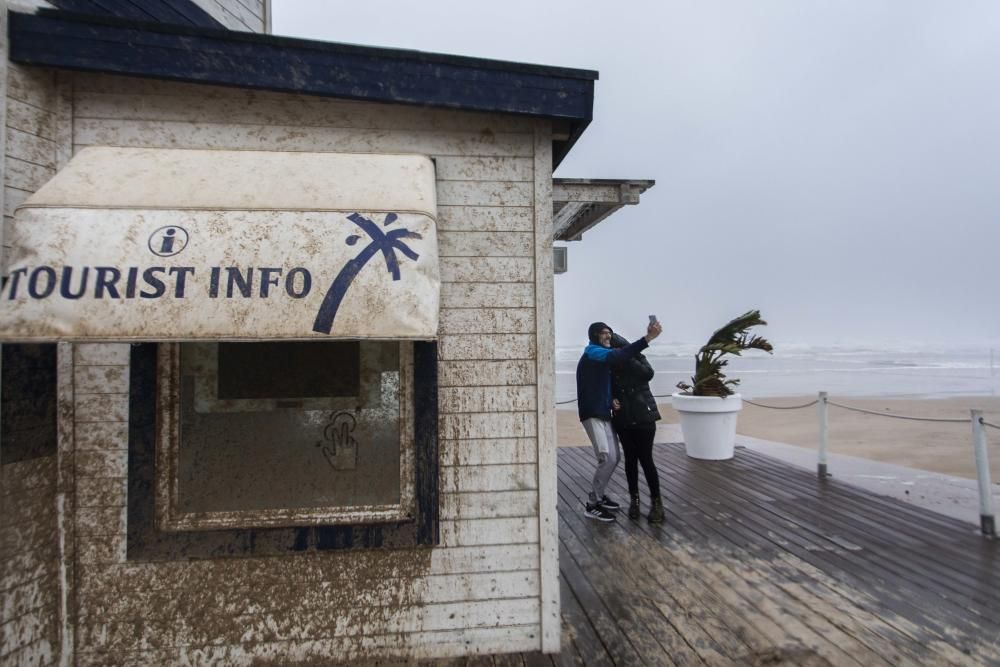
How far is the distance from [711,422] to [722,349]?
112 centimetres

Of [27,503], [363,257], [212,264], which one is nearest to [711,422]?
[363,257]

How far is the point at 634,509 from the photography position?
484cm

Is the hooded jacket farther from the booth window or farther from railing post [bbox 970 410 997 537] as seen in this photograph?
railing post [bbox 970 410 997 537]

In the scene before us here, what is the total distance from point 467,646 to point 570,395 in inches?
676

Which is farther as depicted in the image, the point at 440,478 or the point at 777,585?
the point at 777,585

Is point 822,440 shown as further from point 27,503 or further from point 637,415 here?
point 27,503

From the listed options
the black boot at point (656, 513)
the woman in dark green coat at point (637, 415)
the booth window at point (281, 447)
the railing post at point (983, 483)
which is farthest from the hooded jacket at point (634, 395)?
the railing post at point (983, 483)

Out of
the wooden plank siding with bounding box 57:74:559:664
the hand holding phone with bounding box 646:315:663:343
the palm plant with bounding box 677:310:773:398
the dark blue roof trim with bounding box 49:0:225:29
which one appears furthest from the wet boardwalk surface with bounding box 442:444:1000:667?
the dark blue roof trim with bounding box 49:0:225:29

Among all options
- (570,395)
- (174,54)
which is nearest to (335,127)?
(174,54)

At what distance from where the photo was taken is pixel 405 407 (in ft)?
9.05

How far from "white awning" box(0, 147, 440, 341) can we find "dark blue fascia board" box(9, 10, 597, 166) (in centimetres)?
67

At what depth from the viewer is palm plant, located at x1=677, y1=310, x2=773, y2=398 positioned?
7.11m

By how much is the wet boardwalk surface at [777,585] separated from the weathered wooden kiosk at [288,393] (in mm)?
729

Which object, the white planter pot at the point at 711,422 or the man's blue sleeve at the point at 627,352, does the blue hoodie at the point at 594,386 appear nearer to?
the man's blue sleeve at the point at 627,352
